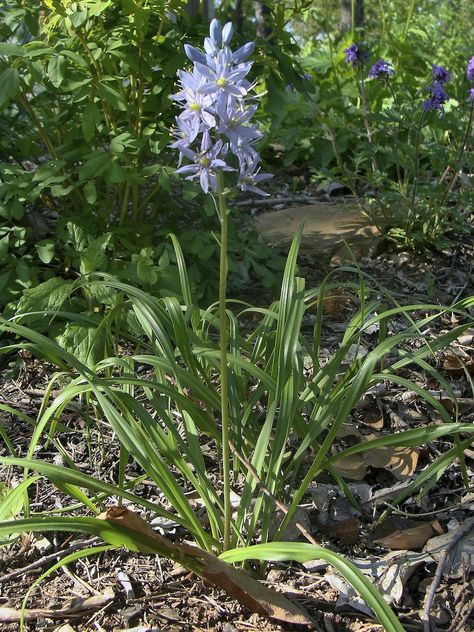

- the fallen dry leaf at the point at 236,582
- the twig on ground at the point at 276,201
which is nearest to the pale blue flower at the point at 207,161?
the fallen dry leaf at the point at 236,582

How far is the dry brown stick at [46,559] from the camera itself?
74.7 inches

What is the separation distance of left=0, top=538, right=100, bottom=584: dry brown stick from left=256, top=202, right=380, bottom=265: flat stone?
2101 millimetres

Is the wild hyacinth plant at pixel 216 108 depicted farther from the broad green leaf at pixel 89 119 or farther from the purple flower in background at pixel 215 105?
the broad green leaf at pixel 89 119

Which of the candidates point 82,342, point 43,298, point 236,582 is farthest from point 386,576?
point 43,298

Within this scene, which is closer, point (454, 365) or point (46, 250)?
point (454, 365)

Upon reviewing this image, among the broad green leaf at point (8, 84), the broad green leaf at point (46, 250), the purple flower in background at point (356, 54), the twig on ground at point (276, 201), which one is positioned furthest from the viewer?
the twig on ground at point (276, 201)

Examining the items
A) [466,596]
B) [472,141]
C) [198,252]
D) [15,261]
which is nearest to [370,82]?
[472,141]

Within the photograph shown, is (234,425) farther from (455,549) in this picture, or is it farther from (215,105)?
(215,105)

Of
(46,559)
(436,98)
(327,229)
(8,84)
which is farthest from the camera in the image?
(327,229)

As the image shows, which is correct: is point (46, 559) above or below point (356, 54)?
below

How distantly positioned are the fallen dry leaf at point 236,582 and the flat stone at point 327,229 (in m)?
2.24

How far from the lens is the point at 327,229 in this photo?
161 inches

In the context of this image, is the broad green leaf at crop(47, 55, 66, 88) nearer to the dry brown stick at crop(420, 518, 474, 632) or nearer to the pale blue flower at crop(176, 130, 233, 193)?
the pale blue flower at crop(176, 130, 233, 193)

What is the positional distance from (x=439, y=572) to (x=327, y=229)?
252cm
